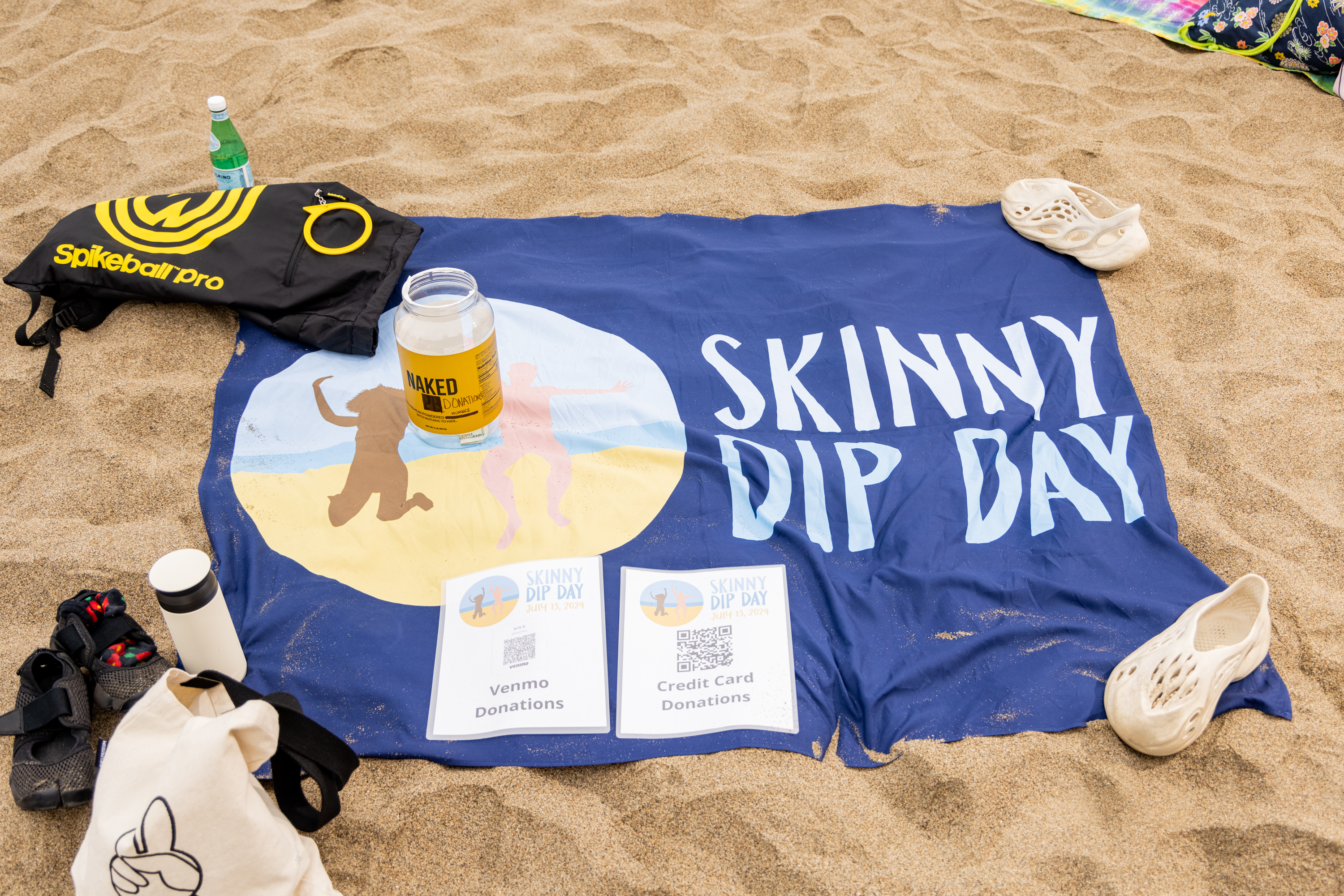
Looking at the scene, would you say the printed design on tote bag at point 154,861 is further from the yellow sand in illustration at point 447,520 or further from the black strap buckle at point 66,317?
the black strap buckle at point 66,317

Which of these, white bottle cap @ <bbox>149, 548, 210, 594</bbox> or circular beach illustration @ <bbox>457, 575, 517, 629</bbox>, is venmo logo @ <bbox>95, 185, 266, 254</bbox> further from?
circular beach illustration @ <bbox>457, 575, 517, 629</bbox>

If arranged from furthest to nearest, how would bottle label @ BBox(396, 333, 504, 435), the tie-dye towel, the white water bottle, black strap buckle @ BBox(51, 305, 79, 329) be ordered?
the tie-dye towel < black strap buckle @ BBox(51, 305, 79, 329) < bottle label @ BBox(396, 333, 504, 435) < the white water bottle

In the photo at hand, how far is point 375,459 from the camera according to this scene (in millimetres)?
1795

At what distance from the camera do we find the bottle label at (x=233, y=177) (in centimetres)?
→ 227

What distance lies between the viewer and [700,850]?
1.29m

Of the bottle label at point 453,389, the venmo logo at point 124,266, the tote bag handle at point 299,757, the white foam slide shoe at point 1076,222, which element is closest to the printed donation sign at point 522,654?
the tote bag handle at point 299,757

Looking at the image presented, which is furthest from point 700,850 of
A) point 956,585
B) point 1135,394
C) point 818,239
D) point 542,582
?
Answer: point 818,239

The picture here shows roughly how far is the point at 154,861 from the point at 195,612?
1.26 feet

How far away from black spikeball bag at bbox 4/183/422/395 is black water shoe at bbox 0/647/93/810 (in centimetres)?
88

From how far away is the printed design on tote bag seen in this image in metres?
1.03

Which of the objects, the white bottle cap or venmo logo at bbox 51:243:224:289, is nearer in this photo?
the white bottle cap

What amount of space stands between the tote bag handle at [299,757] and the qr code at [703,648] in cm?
57

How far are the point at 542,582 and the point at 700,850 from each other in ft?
1.85

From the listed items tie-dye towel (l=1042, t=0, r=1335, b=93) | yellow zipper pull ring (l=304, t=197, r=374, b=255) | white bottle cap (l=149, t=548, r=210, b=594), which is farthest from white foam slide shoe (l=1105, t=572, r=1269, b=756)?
tie-dye towel (l=1042, t=0, r=1335, b=93)
